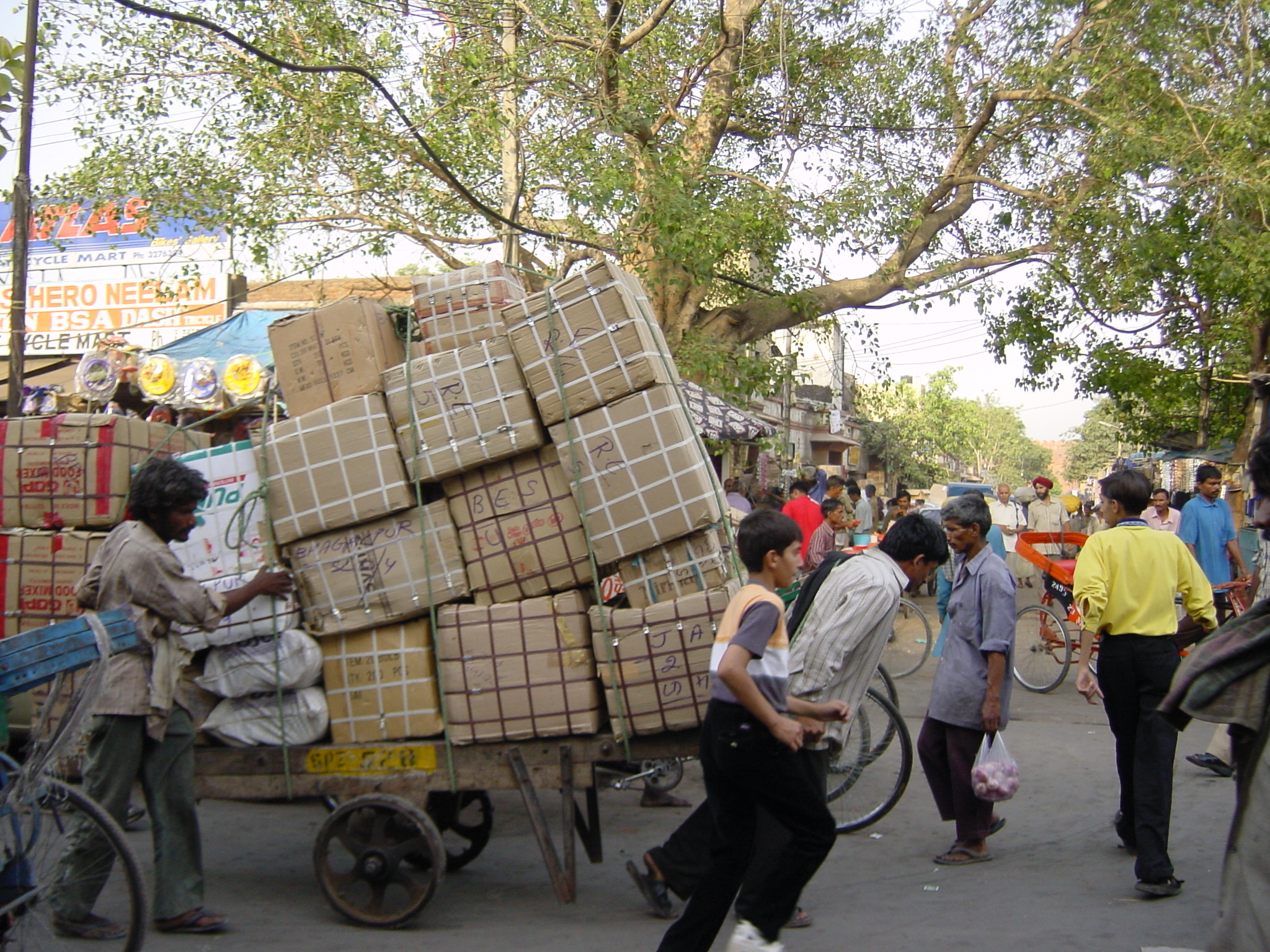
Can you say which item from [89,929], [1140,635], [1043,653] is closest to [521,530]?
[89,929]

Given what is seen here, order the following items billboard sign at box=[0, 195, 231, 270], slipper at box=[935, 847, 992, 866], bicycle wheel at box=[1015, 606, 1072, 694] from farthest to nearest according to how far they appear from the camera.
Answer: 1. billboard sign at box=[0, 195, 231, 270]
2. bicycle wheel at box=[1015, 606, 1072, 694]
3. slipper at box=[935, 847, 992, 866]

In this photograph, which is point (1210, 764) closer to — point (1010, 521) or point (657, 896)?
point (657, 896)

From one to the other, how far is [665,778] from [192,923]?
2771mm

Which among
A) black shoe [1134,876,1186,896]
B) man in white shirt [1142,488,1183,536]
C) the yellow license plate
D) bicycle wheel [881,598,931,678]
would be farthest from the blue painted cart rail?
man in white shirt [1142,488,1183,536]

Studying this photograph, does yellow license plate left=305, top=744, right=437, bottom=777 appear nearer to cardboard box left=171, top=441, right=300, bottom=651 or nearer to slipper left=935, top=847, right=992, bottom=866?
cardboard box left=171, top=441, right=300, bottom=651

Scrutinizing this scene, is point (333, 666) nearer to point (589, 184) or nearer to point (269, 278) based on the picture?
point (589, 184)

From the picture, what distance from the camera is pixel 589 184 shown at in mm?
10828

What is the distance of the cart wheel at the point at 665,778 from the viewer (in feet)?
17.6

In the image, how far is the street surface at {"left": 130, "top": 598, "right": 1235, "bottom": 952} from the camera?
397 cm

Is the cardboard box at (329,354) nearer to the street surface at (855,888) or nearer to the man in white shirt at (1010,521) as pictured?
the street surface at (855,888)

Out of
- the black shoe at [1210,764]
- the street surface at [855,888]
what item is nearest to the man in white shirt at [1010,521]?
the black shoe at [1210,764]

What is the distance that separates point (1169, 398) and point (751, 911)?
61.9 ft

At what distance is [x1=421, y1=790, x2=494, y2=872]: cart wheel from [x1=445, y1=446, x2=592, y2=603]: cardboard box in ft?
2.96

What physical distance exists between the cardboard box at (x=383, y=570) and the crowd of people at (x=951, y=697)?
4.21 feet
